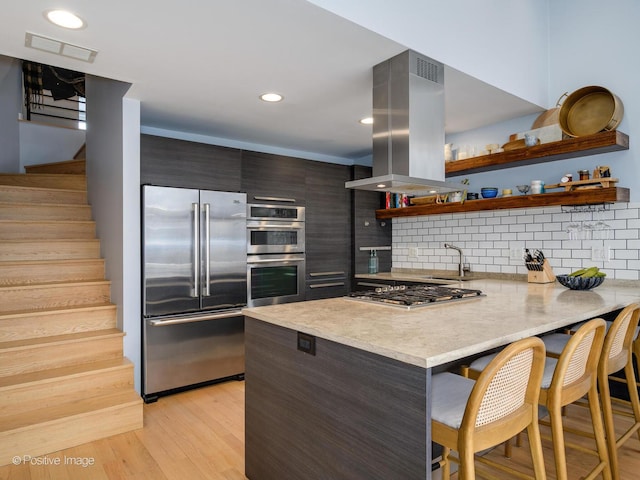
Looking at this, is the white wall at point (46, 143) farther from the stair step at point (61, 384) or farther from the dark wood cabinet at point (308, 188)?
the stair step at point (61, 384)

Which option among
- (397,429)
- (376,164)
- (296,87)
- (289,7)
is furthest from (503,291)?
(289,7)

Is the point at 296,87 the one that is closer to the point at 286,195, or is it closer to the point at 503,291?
the point at 286,195

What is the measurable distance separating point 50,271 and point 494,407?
138 inches

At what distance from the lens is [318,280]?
444 cm

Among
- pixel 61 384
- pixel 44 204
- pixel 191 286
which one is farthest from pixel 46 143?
pixel 61 384

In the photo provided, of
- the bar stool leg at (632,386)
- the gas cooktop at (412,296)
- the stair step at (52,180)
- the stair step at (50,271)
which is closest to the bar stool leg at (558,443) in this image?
the gas cooktop at (412,296)

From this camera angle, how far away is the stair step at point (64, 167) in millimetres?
4805

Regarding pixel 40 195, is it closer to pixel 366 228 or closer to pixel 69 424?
pixel 69 424

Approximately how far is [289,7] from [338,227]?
293 centimetres

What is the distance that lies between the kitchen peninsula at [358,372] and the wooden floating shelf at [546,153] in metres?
1.20

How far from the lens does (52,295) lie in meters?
3.24

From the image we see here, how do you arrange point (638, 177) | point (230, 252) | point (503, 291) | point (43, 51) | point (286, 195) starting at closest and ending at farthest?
point (43, 51), point (503, 291), point (638, 177), point (230, 252), point (286, 195)

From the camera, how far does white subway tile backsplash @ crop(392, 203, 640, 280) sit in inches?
122

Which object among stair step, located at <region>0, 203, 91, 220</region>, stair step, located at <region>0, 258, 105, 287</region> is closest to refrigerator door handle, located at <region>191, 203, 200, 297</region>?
stair step, located at <region>0, 258, 105, 287</region>
